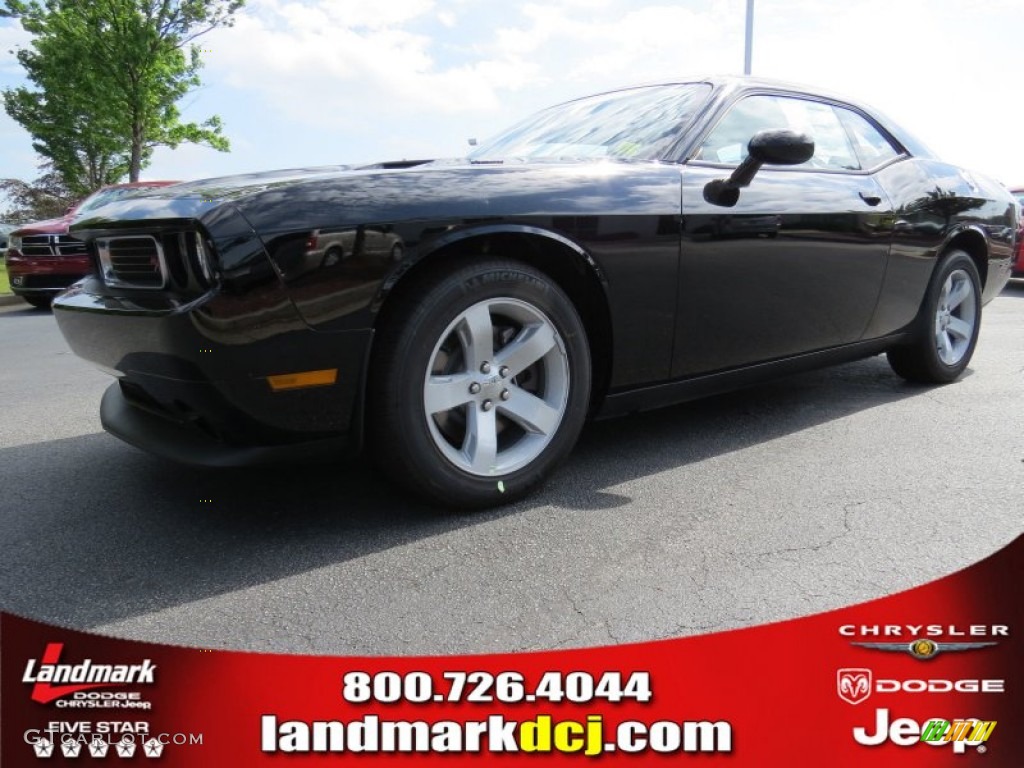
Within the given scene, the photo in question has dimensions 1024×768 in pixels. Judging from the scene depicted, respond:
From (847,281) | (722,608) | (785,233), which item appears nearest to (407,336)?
(722,608)

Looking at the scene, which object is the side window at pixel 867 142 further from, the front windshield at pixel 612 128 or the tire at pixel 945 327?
the front windshield at pixel 612 128

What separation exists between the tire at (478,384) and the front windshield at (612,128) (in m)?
0.62

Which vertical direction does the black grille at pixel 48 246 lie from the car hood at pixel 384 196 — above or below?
below

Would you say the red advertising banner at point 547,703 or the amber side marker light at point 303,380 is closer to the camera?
the red advertising banner at point 547,703

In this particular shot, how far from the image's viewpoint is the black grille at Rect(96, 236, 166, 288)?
7.14 ft

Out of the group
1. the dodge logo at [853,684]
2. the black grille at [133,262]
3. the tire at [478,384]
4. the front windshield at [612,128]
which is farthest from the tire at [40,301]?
the dodge logo at [853,684]

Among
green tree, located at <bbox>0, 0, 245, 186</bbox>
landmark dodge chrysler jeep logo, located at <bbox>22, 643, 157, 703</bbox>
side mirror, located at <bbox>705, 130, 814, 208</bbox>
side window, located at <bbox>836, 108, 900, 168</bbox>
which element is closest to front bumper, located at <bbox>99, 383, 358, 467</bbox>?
landmark dodge chrysler jeep logo, located at <bbox>22, 643, 157, 703</bbox>

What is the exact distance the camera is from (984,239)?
424 cm

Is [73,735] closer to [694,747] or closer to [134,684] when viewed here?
[134,684]

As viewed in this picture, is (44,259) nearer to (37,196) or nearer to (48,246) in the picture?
(48,246)

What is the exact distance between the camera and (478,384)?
7.87ft

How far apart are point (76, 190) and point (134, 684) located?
29715 mm

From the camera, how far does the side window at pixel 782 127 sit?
10.0ft

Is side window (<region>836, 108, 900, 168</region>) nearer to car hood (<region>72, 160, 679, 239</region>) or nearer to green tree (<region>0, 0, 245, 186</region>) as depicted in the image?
car hood (<region>72, 160, 679, 239</region>)
